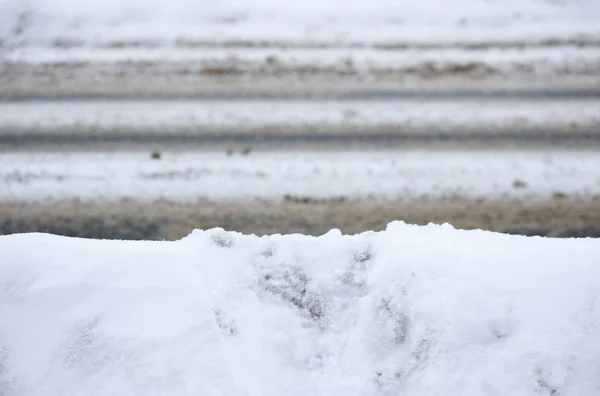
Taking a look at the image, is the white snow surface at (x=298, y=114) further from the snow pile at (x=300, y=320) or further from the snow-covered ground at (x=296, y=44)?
the snow pile at (x=300, y=320)

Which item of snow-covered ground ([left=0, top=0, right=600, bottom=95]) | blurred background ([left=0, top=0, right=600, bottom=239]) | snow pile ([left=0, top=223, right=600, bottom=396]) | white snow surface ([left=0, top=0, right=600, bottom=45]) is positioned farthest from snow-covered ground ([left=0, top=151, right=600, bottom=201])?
white snow surface ([left=0, top=0, right=600, bottom=45])

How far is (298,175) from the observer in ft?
25.0

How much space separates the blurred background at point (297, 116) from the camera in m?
7.30

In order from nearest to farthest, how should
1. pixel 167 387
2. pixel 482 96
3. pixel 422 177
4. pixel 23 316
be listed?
1. pixel 167 387
2. pixel 23 316
3. pixel 422 177
4. pixel 482 96

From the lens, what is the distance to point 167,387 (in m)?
4.54

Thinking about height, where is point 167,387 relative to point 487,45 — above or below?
below

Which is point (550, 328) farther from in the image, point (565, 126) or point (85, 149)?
point (85, 149)

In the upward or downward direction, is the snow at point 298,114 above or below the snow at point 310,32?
below

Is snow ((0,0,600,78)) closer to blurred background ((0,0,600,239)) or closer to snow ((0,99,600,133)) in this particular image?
blurred background ((0,0,600,239))

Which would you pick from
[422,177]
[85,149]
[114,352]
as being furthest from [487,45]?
[114,352]

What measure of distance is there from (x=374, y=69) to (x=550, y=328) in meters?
5.81

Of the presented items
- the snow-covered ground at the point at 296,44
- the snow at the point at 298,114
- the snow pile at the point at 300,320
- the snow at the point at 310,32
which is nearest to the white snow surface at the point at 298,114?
the snow at the point at 298,114

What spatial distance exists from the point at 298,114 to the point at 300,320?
4.27 meters

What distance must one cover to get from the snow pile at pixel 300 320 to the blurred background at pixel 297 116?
68.1 inches
